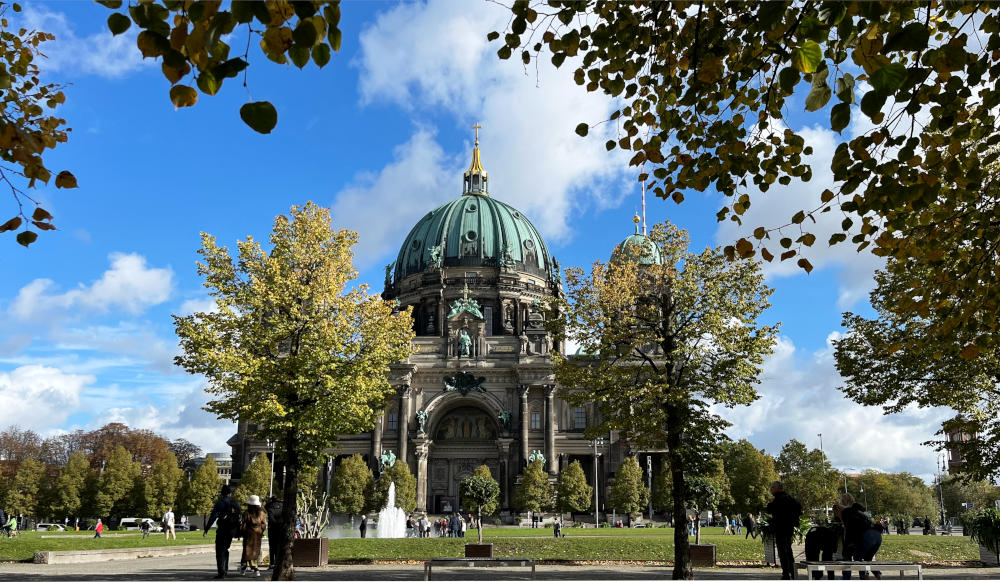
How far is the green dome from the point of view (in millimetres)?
93750

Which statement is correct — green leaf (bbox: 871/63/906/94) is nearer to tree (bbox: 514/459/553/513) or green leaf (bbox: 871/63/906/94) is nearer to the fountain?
the fountain

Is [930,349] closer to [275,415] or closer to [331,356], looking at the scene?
[331,356]

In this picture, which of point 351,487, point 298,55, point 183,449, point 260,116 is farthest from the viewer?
point 183,449

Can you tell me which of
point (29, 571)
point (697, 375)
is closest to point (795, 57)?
point (697, 375)

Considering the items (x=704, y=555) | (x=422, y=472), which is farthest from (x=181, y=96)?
(x=422, y=472)

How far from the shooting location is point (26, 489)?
77375 millimetres

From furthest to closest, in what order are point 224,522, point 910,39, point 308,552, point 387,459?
1. point 387,459
2. point 308,552
3. point 224,522
4. point 910,39

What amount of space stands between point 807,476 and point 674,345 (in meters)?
66.2

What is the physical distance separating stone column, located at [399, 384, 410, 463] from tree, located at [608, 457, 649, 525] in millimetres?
21264

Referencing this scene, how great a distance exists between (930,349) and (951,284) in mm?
13272

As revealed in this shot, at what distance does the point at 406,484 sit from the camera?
234ft

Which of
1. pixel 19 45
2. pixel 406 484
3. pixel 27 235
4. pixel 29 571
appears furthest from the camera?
pixel 406 484

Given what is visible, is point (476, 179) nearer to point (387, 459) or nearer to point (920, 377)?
point (387, 459)

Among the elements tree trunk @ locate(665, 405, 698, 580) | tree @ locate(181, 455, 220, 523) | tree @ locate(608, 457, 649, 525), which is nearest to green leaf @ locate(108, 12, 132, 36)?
tree trunk @ locate(665, 405, 698, 580)
